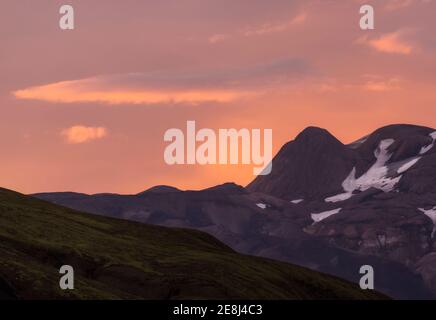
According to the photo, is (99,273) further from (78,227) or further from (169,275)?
(78,227)

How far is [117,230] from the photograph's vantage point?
19125cm

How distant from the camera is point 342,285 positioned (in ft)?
641

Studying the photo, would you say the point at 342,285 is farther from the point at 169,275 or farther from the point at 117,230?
A: the point at 169,275

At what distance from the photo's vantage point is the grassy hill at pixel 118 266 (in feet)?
383

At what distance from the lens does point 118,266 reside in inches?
5689

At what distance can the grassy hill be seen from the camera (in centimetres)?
11661

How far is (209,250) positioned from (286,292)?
112ft
